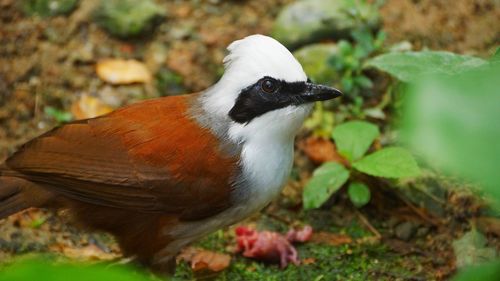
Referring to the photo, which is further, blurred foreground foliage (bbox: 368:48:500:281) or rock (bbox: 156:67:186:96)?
rock (bbox: 156:67:186:96)

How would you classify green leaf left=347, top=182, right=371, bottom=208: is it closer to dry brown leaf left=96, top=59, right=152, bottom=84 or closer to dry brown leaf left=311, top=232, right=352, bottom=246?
dry brown leaf left=311, top=232, right=352, bottom=246

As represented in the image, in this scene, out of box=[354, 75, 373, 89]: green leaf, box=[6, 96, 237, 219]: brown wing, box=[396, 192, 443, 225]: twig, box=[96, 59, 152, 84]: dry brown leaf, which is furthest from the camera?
box=[96, 59, 152, 84]: dry brown leaf

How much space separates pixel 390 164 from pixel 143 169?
162 cm

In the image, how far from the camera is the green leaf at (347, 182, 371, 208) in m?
4.42

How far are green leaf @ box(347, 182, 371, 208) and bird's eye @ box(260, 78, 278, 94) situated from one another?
4.23 feet

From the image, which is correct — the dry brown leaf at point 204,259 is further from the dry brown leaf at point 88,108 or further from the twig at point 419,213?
the dry brown leaf at point 88,108

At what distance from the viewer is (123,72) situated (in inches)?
216

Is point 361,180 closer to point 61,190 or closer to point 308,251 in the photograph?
point 308,251

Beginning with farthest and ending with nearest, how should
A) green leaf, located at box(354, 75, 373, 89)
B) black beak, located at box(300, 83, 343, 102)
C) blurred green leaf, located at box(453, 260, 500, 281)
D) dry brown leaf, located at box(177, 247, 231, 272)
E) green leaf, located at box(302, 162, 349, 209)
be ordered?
green leaf, located at box(354, 75, 373, 89), green leaf, located at box(302, 162, 349, 209), dry brown leaf, located at box(177, 247, 231, 272), black beak, located at box(300, 83, 343, 102), blurred green leaf, located at box(453, 260, 500, 281)

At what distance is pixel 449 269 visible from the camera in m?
3.99

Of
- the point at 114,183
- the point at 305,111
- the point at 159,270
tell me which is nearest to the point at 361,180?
the point at 305,111

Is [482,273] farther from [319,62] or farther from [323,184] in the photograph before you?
[319,62]

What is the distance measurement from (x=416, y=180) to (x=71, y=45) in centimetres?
298

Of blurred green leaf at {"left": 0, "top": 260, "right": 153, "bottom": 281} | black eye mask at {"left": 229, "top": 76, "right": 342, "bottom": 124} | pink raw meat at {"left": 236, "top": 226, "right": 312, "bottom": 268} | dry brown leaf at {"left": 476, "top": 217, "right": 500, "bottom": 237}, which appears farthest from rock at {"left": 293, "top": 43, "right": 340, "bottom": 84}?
blurred green leaf at {"left": 0, "top": 260, "right": 153, "bottom": 281}
